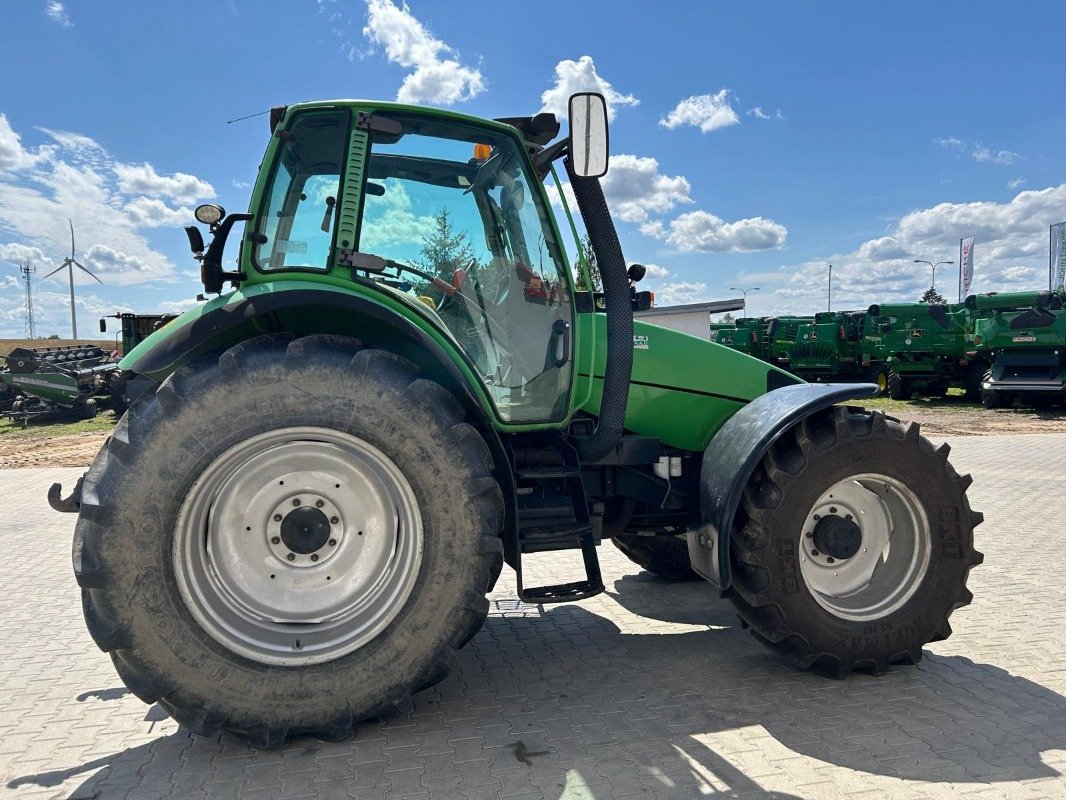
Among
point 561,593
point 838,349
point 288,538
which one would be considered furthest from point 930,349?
point 288,538

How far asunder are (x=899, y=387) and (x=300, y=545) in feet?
71.2

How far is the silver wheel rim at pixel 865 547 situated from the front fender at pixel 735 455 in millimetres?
408

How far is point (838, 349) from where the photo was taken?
2412 centimetres

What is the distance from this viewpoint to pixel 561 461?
12.2 ft

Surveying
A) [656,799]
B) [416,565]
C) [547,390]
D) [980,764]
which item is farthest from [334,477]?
[980,764]

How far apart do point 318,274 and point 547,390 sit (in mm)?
1189

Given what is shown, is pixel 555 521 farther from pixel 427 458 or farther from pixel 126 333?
pixel 126 333

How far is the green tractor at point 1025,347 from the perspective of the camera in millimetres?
17188

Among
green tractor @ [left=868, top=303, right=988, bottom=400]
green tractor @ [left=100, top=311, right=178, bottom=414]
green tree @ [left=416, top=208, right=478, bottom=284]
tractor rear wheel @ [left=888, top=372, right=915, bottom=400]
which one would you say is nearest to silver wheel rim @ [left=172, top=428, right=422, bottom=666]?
green tree @ [left=416, top=208, right=478, bottom=284]

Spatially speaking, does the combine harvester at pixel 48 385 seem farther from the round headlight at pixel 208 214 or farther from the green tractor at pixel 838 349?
the green tractor at pixel 838 349

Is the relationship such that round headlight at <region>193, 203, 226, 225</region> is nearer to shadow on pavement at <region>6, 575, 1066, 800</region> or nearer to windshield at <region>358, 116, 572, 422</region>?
windshield at <region>358, 116, 572, 422</region>

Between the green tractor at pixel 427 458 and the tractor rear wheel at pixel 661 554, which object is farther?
the tractor rear wheel at pixel 661 554

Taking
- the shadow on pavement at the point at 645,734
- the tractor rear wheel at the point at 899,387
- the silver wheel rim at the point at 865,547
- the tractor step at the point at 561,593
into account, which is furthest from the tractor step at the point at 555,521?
the tractor rear wheel at the point at 899,387

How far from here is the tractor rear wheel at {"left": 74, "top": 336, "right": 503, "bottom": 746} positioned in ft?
9.09
